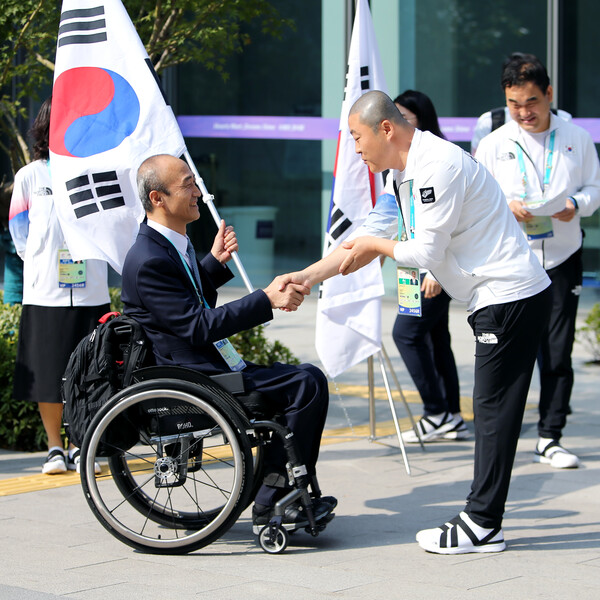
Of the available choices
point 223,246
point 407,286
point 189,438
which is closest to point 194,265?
point 223,246

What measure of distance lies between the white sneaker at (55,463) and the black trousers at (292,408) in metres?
1.67

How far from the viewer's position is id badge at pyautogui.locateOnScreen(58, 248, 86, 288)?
5957 millimetres

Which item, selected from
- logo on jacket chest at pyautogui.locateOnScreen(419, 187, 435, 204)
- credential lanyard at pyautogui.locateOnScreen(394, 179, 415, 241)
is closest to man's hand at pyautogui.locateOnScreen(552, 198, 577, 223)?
credential lanyard at pyautogui.locateOnScreen(394, 179, 415, 241)

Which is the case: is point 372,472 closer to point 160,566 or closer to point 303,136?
point 160,566

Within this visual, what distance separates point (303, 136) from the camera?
43.6ft

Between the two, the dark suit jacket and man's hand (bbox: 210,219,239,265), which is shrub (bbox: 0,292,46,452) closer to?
man's hand (bbox: 210,219,239,265)

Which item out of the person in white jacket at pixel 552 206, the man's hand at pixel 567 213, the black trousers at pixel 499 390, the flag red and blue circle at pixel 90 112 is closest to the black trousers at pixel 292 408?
the black trousers at pixel 499 390

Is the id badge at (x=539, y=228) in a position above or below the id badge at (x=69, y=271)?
above

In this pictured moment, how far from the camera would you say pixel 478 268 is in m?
4.46

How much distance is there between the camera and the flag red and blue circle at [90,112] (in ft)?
19.0

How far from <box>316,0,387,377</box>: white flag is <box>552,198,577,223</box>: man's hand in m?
1.02

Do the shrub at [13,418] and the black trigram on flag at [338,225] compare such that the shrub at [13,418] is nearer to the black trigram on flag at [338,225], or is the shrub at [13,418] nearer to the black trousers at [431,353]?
the black trigram on flag at [338,225]

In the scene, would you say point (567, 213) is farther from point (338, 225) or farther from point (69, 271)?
Answer: point (69, 271)

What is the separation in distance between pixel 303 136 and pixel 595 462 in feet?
25.7
